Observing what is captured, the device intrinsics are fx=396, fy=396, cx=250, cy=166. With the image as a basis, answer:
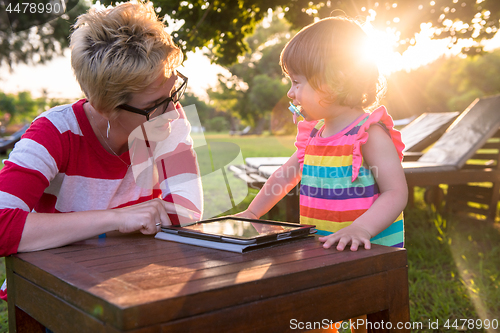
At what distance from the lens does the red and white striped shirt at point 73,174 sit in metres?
1.18

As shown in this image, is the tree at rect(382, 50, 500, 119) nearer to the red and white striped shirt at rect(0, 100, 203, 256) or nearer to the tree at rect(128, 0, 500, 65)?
the tree at rect(128, 0, 500, 65)

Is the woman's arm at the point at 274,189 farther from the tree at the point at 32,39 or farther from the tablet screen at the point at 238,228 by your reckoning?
the tree at the point at 32,39

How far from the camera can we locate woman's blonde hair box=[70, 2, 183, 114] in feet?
4.49

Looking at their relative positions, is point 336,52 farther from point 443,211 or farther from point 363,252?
point 443,211

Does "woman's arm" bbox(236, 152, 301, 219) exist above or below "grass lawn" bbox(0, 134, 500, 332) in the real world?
above

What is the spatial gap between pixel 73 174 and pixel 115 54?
1.54ft

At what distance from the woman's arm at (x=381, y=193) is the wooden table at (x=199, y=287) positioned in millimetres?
66

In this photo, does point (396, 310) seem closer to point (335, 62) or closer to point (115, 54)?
point (335, 62)

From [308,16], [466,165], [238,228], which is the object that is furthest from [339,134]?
[466,165]

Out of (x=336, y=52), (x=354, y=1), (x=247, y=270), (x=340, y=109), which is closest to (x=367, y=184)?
(x=340, y=109)

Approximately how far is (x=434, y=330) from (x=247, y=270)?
170 cm

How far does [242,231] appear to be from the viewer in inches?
44.3

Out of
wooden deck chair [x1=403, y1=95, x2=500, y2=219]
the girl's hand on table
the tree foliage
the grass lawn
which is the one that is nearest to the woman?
the girl's hand on table

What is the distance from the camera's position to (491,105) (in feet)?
14.8
